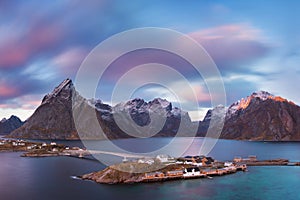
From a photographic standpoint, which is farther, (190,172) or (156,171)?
(190,172)

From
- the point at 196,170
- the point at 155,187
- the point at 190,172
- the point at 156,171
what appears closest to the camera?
the point at 155,187

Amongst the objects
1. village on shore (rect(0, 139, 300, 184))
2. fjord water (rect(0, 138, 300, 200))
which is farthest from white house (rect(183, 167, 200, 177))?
fjord water (rect(0, 138, 300, 200))

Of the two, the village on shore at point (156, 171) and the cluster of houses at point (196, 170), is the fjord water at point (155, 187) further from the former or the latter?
the cluster of houses at point (196, 170)

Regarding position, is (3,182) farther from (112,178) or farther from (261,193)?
(261,193)

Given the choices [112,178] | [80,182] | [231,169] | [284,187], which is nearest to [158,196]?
[112,178]

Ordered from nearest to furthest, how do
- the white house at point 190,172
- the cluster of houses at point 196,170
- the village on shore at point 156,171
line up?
the village on shore at point 156,171
the cluster of houses at point 196,170
the white house at point 190,172

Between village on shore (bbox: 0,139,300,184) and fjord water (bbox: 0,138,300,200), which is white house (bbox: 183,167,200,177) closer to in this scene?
village on shore (bbox: 0,139,300,184)

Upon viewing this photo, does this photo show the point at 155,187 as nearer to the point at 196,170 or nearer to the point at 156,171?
the point at 156,171

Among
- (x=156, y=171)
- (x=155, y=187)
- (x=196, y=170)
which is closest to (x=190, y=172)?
(x=196, y=170)

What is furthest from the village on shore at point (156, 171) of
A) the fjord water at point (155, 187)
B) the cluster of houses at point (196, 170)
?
the fjord water at point (155, 187)

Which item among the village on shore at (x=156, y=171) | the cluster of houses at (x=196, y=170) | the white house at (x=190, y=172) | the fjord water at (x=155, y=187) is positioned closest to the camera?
the fjord water at (x=155, y=187)

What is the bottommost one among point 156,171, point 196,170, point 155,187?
point 155,187

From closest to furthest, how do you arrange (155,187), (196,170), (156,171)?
1. (155,187)
2. (156,171)
3. (196,170)

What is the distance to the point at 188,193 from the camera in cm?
7706
